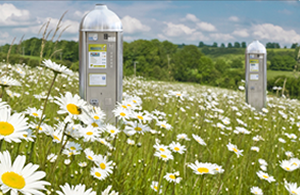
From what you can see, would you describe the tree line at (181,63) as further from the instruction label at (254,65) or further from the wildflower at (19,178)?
the wildflower at (19,178)

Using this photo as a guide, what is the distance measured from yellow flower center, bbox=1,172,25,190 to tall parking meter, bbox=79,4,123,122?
302 centimetres

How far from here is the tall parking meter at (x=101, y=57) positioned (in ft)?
12.8

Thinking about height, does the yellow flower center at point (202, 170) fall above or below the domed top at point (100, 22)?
below

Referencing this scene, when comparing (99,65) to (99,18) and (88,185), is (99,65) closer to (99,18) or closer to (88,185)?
(99,18)

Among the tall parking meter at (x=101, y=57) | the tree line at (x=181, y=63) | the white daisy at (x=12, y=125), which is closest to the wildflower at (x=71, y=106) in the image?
the white daisy at (x=12, y=125)

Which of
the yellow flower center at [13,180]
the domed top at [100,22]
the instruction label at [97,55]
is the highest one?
the domed top at [100,22]

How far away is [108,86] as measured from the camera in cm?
400

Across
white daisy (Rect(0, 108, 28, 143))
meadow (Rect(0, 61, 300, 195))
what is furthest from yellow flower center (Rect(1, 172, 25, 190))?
white daisy (Rect(0, 108, 28, 143))

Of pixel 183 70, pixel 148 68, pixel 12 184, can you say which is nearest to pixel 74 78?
pixel 12 184

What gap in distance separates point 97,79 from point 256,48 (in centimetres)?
545

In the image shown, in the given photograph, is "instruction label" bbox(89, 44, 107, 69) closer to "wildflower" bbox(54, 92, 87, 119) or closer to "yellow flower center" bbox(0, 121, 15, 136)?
"wildflower" bbox(54, 92, 87, 119)

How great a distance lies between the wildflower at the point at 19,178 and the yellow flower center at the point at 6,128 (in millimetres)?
136

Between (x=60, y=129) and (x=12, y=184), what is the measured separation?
79cm

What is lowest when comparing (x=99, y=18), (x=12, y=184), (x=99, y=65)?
(x=12, y=184)
